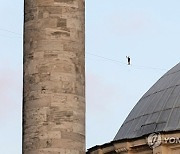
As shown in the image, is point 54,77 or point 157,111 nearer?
point 54,77

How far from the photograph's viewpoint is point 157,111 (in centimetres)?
4906

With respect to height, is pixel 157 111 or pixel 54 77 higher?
pixel 157 111

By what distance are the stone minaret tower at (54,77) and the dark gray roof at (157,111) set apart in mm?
14454

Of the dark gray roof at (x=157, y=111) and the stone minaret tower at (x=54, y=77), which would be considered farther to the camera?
the dark gray roof at (x=157, y=111)

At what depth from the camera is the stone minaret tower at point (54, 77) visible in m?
31.6

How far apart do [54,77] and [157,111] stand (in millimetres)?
17431

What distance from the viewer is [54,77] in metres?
32.1

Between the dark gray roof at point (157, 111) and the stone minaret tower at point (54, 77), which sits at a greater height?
the dark gray roof at point (157, 111)

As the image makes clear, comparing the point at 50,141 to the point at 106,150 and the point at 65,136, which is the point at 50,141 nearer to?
the point at 65,136

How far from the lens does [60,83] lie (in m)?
32.1

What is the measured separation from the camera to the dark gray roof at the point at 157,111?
47.9 metres

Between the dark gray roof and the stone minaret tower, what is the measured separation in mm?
14454

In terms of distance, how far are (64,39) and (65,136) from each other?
8.64 feet

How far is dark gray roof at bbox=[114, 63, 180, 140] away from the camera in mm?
47875
